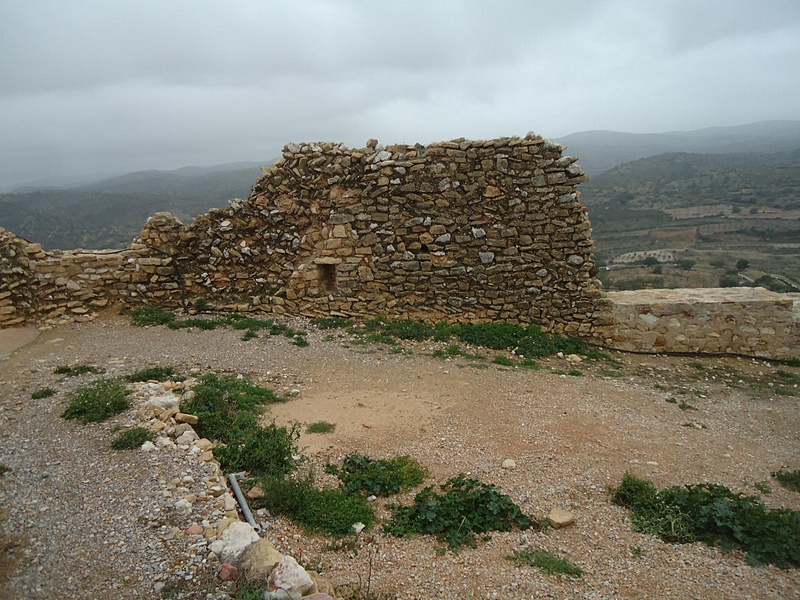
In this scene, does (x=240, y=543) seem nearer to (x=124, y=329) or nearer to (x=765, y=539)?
(x=765, y=539)

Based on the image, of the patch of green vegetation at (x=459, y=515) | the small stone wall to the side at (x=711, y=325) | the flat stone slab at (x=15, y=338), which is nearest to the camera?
the patch of green vegetation at (x=459, y=515)

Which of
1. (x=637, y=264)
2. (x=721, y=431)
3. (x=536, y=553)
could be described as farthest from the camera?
(x=637, y=264)

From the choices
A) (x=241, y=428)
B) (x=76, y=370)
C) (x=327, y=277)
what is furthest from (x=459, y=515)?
(x=327, y=277)

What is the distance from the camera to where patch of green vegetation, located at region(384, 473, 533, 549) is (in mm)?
3922

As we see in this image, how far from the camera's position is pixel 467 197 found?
29.4ft

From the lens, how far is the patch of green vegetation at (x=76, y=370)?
6.34 meters

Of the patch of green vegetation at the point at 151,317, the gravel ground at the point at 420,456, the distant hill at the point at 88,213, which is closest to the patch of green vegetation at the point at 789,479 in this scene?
the gravel ground at the point at 420,456

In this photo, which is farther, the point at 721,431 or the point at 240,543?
the point at 721,431

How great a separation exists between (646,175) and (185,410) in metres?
60.6

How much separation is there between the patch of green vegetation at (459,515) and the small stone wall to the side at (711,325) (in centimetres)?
582

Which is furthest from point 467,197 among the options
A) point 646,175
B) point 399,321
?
point 646,175

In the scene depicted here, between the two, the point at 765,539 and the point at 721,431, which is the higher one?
the point at 765,539

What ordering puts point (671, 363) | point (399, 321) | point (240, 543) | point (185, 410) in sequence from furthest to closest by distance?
point (399, 321), point (671, 363), point (185, 410), point (240, 543)

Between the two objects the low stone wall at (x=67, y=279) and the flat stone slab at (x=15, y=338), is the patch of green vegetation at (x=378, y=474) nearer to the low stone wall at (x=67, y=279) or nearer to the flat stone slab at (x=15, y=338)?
the flat stone slab at (x=15, y=338)
